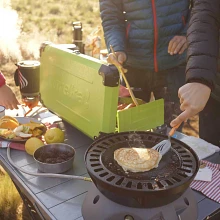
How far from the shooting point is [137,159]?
4.18 ft

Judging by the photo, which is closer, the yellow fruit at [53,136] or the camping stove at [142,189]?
the camping stove at [142,189]

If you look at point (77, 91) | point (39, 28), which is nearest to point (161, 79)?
point (77, 91)

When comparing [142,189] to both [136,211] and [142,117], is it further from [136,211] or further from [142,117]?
[142,117]

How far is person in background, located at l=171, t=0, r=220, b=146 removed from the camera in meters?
1.29

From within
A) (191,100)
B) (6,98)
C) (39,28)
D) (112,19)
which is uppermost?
(112,19)

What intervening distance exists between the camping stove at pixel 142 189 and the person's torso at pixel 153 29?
1.18 m

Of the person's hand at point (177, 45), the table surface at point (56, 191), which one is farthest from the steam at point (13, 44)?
the table surface at point (56, 191)

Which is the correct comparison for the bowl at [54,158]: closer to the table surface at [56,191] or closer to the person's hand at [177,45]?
the table surface at [56,191]

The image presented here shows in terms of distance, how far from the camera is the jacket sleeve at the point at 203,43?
1.35 metres

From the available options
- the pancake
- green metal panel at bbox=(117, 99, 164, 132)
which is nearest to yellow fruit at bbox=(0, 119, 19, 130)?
green metal panel at bbox=(117, 99, 164, 132)

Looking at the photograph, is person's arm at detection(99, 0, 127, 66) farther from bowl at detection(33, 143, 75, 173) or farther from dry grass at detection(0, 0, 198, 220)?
dry grass at detection(0, 0, 198, 220)

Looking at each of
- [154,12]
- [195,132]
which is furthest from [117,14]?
[195,132]

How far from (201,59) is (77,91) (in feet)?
2.64

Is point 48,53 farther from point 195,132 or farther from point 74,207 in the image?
point 195,132
